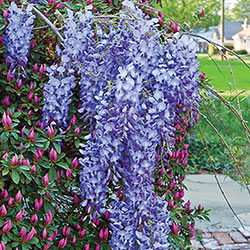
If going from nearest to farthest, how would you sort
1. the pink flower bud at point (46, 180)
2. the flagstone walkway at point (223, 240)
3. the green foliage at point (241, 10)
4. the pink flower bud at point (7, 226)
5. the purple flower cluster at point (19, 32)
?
the pink flower bud at point (7, 226)
the pink flower bud at point (46, 180)
the purple flower cluster at point (19, 32)
the flagstone walkway at point (223, 240)
the green foliage at point (241, 10)

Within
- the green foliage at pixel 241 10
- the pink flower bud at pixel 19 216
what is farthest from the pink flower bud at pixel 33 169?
the green foliage at pixel 241 10

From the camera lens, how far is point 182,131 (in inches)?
83.5

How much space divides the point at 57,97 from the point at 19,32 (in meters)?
0.30

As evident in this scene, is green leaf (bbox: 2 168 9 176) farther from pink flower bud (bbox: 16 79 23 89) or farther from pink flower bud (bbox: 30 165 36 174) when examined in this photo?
pink flower bud (bbox: 16 79 23 89)

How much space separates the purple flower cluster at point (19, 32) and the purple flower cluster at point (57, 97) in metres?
0.17

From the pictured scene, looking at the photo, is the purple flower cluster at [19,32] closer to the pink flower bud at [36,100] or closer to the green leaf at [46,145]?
the pink flower bud at [36,100]

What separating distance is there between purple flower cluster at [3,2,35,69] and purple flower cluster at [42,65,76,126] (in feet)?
0.55

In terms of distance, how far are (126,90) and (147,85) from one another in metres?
0.17

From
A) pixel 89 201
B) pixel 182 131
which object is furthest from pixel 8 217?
pixel 182 131

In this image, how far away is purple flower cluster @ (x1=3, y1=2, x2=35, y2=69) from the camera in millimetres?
1553

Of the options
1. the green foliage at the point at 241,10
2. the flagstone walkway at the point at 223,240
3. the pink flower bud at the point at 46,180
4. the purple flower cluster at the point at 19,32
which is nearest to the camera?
the pink flower bud at the point at 46,180

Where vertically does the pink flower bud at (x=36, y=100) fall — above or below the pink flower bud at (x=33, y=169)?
above

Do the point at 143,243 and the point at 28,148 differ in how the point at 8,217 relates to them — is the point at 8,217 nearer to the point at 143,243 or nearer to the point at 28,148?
the point at 28,148

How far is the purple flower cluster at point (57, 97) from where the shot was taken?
148 cm
